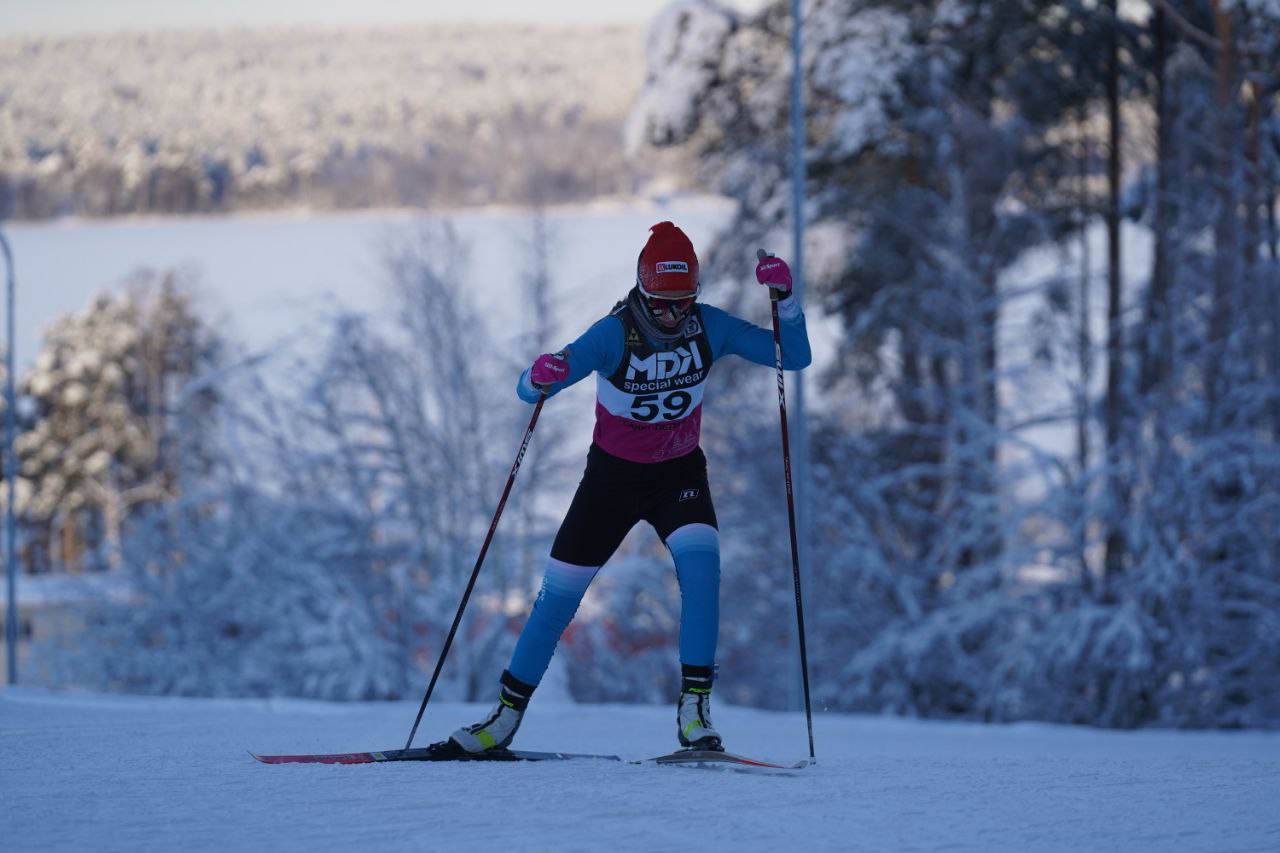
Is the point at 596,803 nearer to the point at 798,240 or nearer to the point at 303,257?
the point at 798,240

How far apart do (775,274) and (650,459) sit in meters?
0.81

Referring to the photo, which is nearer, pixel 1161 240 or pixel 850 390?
pixel 1161 240

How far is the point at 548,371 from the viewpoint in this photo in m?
5.05

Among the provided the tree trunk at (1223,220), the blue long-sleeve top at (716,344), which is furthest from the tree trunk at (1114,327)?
the blue long-sleeve top at (716,344)

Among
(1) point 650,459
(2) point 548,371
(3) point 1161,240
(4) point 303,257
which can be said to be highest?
(4) point 303,257

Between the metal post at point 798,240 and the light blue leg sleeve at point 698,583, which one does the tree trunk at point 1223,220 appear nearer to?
the metal post at point 798,240

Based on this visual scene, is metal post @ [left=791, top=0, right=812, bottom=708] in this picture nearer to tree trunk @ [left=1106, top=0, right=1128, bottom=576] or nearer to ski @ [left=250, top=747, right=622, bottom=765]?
tree trunk @ [left=1106, top=0, right=1128, bottom=576]

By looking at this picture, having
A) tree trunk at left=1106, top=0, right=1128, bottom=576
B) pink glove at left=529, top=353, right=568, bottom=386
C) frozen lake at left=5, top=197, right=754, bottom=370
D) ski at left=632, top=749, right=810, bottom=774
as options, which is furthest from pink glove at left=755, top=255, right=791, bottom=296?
frozen lake at left=5, top=197, right=754, bottom=370

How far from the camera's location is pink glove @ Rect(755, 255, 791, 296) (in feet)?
17.6

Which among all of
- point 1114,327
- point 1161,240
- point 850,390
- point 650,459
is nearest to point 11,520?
point 850,390

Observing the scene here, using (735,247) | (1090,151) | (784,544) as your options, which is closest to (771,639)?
(784,544)

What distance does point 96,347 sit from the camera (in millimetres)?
49062

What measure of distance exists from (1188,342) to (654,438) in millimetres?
15144

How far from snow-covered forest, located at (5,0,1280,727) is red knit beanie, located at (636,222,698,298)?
14297 mm
